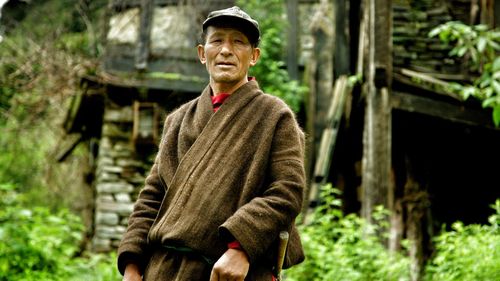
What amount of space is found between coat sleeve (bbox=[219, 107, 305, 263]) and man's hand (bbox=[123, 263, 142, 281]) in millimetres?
448

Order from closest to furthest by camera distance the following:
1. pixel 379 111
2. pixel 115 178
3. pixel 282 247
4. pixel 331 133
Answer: pixel 282 247, pixel 379 111, pixel 331 133, pixel 115 178

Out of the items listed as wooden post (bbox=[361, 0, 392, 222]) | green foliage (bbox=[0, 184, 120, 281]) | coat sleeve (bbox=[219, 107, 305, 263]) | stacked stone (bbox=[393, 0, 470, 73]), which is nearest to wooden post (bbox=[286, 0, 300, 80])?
stacked stone (bbox=[393, 0, 470, 73])

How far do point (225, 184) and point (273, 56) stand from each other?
30.0ft

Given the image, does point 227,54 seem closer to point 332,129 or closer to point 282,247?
point 282,247

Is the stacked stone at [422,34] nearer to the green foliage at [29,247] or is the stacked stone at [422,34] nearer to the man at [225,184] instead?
the green foliage at [29,247]

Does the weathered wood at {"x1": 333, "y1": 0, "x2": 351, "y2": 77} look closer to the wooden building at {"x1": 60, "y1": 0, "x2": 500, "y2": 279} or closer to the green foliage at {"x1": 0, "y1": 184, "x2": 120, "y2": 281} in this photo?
the wooden building at {"x1": 60, "y1": 0, "x2": 500, "y2": 279}

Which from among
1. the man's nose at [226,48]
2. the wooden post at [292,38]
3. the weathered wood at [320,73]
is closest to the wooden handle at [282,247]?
the man's nose at [226,48]

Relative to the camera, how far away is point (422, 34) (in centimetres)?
823

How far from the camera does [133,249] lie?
2.45 metres

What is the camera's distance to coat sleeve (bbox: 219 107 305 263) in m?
2.19

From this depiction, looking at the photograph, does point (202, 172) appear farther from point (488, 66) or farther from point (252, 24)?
point (488, 66)

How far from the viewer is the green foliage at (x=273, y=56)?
10.8m

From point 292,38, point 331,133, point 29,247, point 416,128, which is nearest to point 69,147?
point 292,38

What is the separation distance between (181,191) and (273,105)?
454 mm
